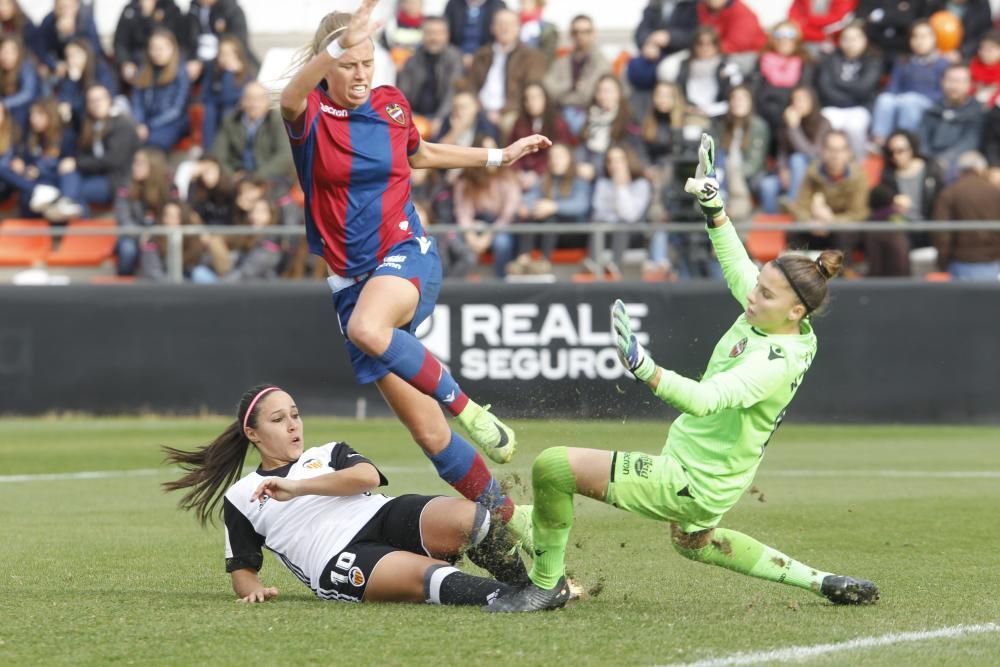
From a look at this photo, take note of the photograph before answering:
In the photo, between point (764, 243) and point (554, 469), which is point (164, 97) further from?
point (554, 469)

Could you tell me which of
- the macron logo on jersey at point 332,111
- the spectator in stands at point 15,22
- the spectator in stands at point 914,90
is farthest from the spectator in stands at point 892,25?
the macron logo on jersey at point 332,111

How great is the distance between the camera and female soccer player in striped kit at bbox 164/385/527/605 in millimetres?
6562

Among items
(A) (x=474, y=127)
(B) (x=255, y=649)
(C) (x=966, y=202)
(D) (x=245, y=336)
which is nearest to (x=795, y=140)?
(C) (x=966, y=202)

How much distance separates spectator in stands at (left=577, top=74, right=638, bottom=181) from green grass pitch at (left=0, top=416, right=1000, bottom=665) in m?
5.57

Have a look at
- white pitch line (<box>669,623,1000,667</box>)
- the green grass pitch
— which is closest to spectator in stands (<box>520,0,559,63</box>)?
the green grass pitch

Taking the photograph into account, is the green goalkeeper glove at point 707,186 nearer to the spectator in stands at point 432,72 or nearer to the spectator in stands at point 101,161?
the spectator in stands at point 432,72

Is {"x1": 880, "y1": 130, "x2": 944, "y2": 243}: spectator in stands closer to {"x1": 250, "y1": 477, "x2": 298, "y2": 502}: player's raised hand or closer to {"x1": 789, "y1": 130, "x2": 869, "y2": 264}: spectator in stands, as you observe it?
{"x1": 789, "y1": 130, "x2": 869, "y2": 264}: spectator in stands

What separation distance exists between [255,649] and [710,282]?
11.3 metres

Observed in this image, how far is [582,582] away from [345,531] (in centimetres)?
129

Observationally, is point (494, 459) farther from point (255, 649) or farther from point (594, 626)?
point (255, 649)

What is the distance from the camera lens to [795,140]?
17875mm

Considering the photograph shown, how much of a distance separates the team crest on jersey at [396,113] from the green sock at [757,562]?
2680 mm

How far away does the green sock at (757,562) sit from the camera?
21.5ft

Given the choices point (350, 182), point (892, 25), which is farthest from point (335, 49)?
point (892, 25)
